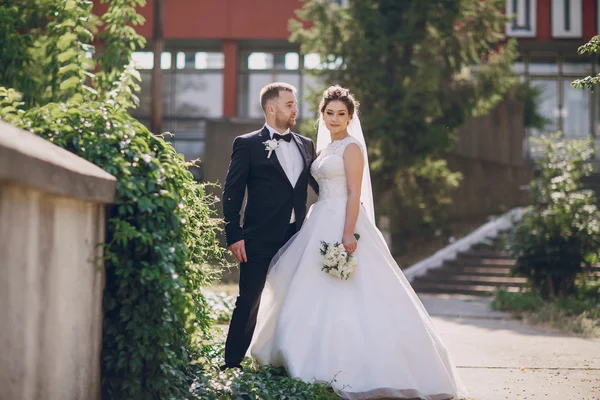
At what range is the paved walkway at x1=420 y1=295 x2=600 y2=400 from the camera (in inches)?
222

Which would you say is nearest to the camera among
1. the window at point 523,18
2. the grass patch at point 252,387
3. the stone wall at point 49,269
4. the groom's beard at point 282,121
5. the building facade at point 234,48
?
the stone wall at point 49,269

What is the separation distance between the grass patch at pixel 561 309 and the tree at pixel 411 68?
12.1ft

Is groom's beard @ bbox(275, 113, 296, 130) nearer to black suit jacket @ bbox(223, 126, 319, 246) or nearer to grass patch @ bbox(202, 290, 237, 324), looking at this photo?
black suit jacket @ bbox(223, 126, 319, 246)

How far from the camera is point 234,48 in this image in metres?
21.2

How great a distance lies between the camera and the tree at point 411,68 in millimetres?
13844

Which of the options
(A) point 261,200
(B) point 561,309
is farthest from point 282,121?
(B) point 561,309

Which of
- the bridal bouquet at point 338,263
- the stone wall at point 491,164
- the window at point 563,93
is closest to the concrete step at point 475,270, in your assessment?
the stone wall at point 491,164

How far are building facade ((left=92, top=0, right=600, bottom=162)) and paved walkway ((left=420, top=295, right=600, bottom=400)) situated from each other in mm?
12226

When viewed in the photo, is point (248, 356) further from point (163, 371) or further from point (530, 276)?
point (530, 276)

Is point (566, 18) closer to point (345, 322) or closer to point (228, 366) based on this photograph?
point (345, 322)

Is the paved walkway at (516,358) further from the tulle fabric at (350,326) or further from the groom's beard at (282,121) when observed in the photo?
the groom's beard at (282,121)

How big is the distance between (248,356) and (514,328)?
4511mm

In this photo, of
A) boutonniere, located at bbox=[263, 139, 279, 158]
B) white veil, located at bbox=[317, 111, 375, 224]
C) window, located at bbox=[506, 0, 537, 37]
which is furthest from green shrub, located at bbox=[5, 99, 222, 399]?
window, located at bbox=[506, 0, 537, 37]

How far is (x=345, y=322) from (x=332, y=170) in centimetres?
113
